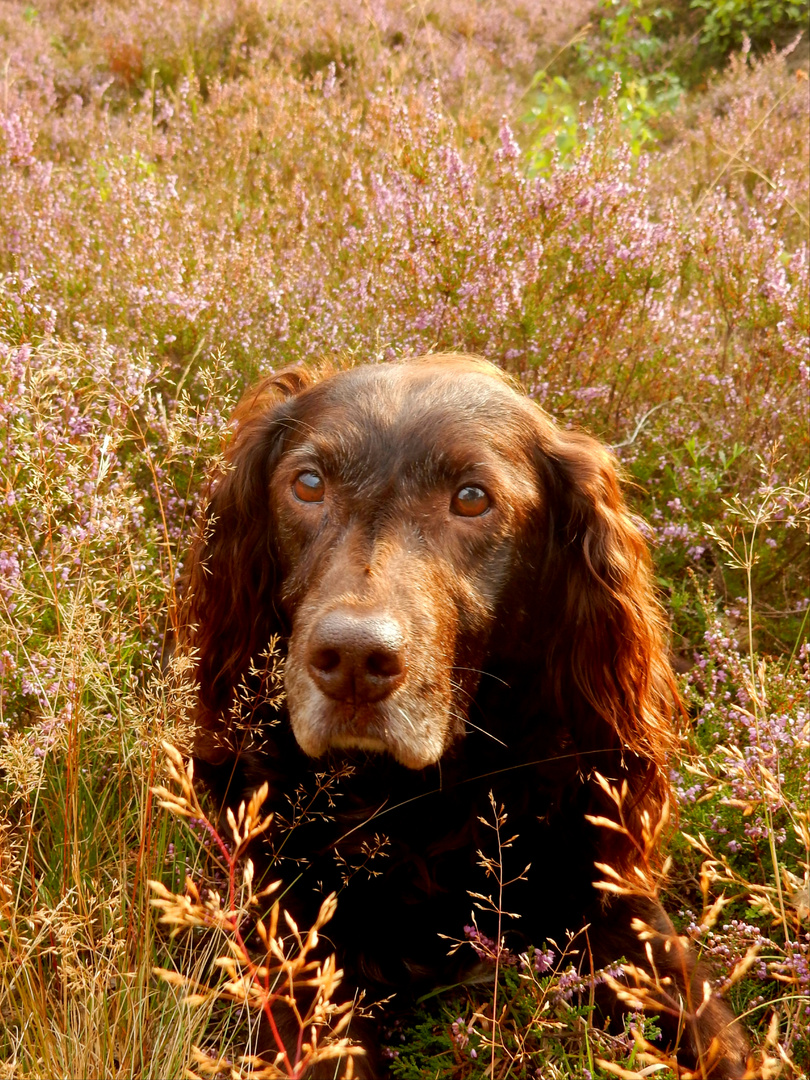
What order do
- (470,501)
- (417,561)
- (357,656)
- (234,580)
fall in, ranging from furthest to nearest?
(234,580)
(470,501)
(417,561)
(357,656)

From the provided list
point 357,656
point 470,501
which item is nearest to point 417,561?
point 470,501

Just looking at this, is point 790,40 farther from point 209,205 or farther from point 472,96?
point 209,205

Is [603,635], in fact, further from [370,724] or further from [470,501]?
[370,724]

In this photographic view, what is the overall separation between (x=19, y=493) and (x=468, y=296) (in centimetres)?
169

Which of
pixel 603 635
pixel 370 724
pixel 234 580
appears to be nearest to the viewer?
pixel 370 724

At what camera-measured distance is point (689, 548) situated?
350 cm

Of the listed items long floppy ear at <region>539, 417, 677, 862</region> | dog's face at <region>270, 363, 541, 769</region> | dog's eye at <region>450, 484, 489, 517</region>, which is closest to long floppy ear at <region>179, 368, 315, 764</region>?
dog's face at <region>270, 363, 541, 769</region>

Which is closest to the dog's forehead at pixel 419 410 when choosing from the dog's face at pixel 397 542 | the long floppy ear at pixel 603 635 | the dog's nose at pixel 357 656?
the dog's face at pixel 397 542

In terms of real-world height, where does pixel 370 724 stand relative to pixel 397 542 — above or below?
below

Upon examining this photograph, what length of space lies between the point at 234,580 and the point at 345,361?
3.12ft

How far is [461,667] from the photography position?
91.7 inches

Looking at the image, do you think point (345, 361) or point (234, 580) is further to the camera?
point (345, 361)

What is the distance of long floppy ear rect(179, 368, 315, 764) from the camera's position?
2.74m

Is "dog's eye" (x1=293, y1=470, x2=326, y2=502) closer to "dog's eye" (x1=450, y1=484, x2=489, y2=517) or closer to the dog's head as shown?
the dog's head
